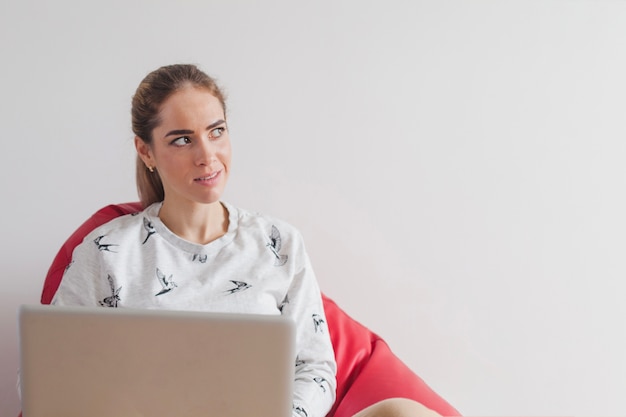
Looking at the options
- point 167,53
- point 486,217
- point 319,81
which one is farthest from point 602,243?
point 167,53

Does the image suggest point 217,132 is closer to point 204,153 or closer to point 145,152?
point 204,153

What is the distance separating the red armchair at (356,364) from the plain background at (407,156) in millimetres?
418

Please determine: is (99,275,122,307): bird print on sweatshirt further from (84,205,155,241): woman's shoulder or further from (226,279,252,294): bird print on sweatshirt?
(226,279,252,294): bird print on sweatshirt

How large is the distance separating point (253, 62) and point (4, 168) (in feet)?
2.67

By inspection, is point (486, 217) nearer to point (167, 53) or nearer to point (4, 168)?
point (167, 53)

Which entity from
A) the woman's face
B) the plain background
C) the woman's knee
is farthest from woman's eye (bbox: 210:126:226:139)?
the woman's knee

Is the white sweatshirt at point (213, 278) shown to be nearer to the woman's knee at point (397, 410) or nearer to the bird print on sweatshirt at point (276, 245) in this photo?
the bird print on sweatshirt at point (276, 245)

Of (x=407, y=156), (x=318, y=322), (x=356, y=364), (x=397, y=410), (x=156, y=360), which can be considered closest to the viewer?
(x=156, y=360)

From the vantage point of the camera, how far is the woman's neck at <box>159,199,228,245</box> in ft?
6.48

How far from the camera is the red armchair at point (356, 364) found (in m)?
1.98

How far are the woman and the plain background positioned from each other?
1.80 feet

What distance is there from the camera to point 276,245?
205 cm

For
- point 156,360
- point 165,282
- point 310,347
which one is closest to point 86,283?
point 165,282

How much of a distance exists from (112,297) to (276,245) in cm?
42
